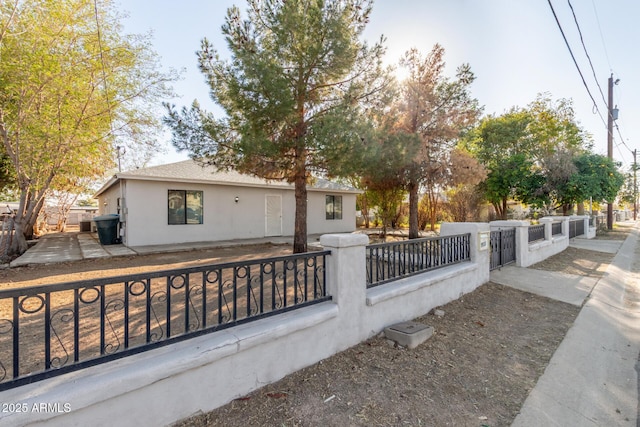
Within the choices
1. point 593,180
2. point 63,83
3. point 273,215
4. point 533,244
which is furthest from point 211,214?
point 593,180

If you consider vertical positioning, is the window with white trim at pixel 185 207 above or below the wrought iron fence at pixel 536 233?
above

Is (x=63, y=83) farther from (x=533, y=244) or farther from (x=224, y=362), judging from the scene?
(x=533, y=244)

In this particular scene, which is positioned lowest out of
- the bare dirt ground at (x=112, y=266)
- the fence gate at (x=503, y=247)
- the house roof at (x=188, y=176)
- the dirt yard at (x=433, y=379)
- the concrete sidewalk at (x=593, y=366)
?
the concrete sidewalk at (x=593, y=366)

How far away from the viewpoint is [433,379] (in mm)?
2887

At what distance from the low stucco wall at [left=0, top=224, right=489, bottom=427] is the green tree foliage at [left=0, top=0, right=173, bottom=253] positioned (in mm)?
9022

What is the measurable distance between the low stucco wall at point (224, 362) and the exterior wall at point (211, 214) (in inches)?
374

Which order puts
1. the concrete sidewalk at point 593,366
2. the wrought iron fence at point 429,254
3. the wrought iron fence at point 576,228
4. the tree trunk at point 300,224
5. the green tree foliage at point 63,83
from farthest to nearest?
the wrought iron fence at point 576,228 < the tree trunk at point 300,224 < the green tree foliage at point 63,83 < the wrought iron fence at point 429,254 < the concrete sidewalk at point 593,366

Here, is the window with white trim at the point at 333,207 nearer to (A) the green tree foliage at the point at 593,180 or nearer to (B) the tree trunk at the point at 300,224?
(B) the tree trunk at the point at 300,224

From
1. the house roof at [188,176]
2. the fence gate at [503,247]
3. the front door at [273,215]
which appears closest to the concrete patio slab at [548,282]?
the fence gate at [503,247]

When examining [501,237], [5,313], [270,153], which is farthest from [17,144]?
[501,237]

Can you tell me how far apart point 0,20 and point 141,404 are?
10.5 metres

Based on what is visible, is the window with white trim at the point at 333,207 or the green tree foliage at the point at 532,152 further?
the window with white trim at the point at 333,207

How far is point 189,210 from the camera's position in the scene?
11578 millimetres

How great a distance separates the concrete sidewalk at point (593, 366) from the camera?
245 centimetres
